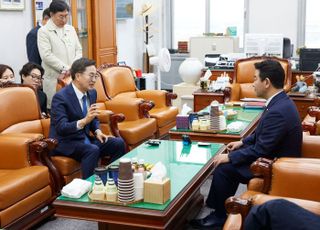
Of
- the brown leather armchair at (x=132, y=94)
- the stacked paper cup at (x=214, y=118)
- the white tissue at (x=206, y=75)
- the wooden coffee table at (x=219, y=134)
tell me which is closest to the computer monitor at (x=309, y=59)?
the white tissue at (x=206, y=75)

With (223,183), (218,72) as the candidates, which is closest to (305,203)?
(223,183)

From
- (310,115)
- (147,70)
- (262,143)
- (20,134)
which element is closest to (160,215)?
(262,143)

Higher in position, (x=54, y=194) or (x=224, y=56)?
(x=224, y=56)

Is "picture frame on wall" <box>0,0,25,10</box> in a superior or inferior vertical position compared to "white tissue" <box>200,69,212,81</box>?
superior

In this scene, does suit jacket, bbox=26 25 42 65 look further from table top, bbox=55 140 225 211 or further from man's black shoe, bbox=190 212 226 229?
man's black shoe, bbox=190 212 226 229

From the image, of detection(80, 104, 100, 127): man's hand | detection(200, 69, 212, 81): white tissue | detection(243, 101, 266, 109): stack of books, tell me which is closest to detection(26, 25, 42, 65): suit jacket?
detection(80, 104, 100, 127): man's hand

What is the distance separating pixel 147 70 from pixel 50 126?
5.14 m

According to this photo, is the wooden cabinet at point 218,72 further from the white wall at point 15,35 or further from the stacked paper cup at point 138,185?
the stacked paper cup at point 138,185

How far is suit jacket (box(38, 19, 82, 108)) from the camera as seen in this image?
15.7 ft

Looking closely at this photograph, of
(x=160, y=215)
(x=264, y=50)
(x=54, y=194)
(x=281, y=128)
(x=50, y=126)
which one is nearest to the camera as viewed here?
(x=160, y=215)

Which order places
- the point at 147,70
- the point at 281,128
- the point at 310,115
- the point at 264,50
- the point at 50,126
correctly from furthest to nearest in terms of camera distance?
1. the point at 147,70
2. the point at 264,50
3. the point at 310,115
4. the point at 50,126
5. the point at 281,128

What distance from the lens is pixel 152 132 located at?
492cm

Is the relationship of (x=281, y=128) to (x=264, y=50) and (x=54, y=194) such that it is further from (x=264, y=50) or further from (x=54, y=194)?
(x=264, y=50)

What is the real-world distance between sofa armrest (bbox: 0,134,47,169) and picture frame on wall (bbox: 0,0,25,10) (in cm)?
221
